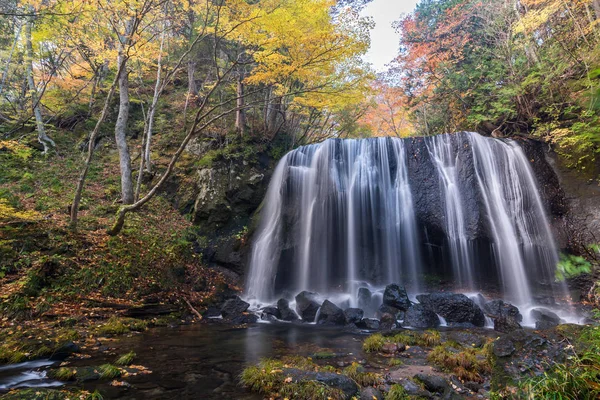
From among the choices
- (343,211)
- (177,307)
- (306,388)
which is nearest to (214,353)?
(306,388)

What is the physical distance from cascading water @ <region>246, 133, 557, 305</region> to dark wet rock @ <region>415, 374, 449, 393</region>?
22.3 feet

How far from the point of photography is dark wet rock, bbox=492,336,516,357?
4.84 m

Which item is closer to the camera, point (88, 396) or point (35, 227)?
point (88, 396)

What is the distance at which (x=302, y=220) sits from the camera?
39.7 feet

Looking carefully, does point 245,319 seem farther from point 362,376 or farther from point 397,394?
point 397,394

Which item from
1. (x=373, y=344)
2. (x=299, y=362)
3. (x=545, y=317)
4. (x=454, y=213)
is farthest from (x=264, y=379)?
(x=454, y=213)

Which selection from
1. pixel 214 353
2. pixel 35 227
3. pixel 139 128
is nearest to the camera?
pixel 214 353

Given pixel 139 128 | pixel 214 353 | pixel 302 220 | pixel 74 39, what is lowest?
pixel 214 353

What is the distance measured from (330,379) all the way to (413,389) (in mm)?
1162

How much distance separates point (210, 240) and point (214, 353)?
678 centimetres

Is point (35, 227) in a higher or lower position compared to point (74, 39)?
lower

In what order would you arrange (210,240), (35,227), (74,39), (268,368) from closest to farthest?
1. (268,368)
2. (35,227)
3. (74,39)
4. (210,240)

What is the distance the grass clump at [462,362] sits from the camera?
461 centimetres

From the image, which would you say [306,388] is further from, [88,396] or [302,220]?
[302,220]
